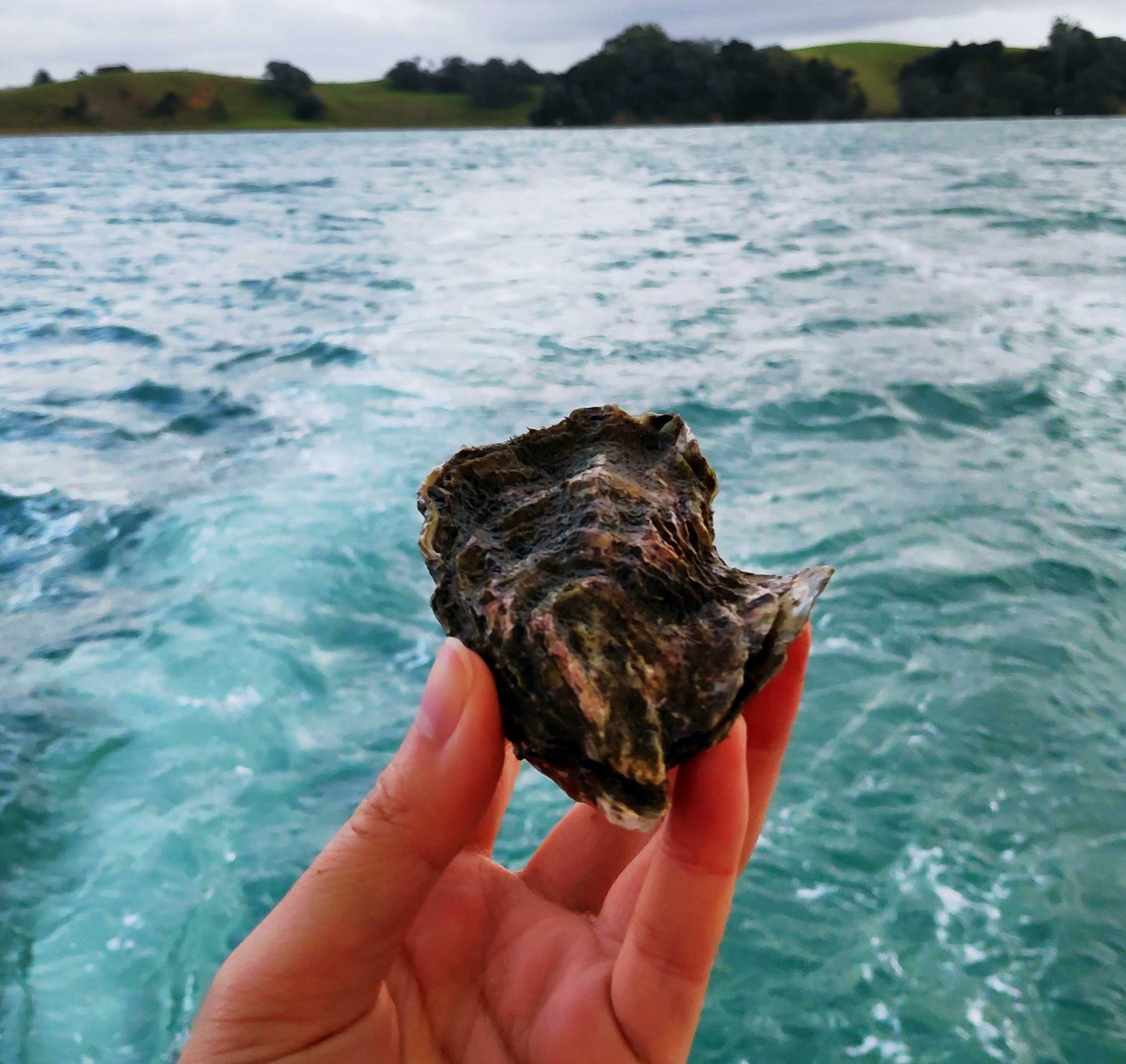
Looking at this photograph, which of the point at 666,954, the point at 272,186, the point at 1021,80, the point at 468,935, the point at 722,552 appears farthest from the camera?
the point at 1021,80

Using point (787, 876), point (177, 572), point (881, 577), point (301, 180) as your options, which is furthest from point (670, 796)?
point (301, 180)

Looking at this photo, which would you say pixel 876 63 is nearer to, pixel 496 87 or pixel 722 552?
pixel 496 87

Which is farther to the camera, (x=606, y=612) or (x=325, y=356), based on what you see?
(x=325, y=356)

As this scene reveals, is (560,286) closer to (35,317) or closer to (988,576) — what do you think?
(35,317)

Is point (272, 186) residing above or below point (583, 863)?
above

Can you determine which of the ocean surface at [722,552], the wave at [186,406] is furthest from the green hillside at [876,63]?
the wave at [186,406]

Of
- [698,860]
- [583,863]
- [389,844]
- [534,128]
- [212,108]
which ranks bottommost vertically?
[583,863]

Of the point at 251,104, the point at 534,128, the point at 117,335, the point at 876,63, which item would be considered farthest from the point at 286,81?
the point at 117,335
